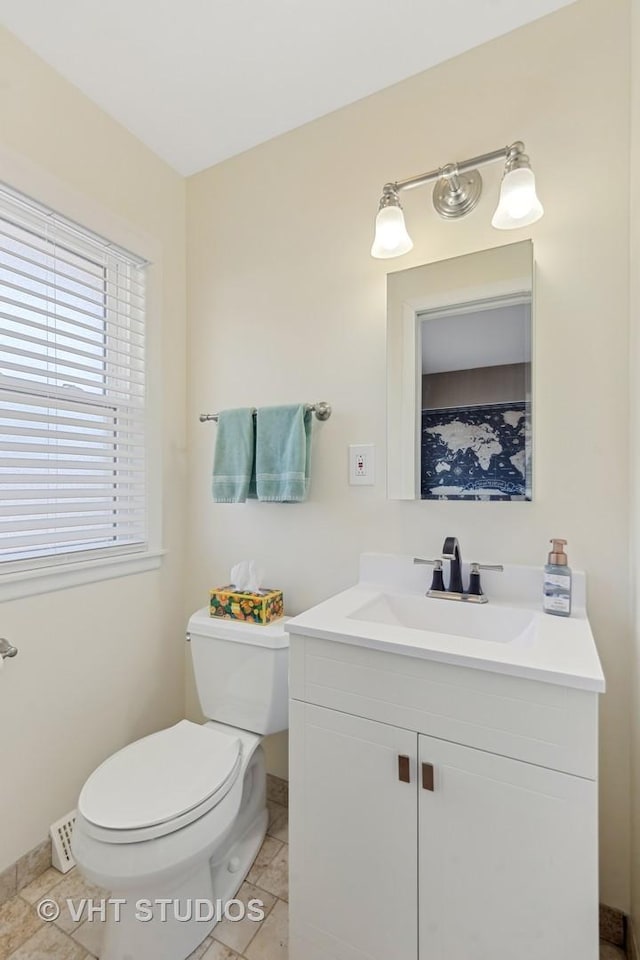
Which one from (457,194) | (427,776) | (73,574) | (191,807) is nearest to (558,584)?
(427,776)

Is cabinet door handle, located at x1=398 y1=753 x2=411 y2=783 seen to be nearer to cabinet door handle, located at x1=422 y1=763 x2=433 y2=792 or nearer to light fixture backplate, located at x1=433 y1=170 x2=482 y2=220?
cabinet door handle, located at x1=422 y1=763 x2=433 y2=792

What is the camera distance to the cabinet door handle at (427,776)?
0.92 metres

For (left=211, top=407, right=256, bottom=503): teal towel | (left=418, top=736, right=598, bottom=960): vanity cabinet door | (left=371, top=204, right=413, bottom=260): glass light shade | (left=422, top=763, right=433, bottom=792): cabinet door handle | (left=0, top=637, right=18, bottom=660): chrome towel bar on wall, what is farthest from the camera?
(left=211, top=407, right=256, bottom=503): teal towel

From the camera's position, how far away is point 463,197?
1.35 m

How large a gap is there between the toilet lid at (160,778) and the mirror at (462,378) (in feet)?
2.98

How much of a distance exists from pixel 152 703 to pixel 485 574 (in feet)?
4.41

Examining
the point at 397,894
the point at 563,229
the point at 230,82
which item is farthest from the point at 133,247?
the point at 397,894

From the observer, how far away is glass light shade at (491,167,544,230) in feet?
3.84

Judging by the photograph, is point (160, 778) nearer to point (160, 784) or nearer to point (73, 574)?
point (160, 784)

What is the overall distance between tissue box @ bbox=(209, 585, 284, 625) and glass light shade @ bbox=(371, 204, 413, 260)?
115 centimetres

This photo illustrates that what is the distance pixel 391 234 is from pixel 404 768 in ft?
4.52

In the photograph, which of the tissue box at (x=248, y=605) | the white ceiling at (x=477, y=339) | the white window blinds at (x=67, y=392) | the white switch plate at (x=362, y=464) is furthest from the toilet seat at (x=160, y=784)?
the white ceiling at (x=477, y=339)

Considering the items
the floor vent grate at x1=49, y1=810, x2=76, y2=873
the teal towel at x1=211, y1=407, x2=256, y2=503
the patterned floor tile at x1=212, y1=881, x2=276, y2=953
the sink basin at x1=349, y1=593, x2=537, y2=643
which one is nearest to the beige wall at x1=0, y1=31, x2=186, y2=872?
the floor vent grate at x1=49, y1=810, x2=76, y2=873

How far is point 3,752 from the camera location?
4.26ft
